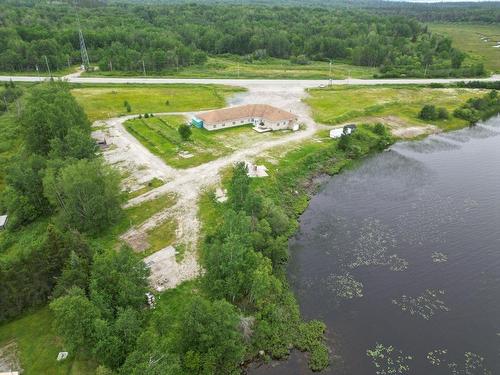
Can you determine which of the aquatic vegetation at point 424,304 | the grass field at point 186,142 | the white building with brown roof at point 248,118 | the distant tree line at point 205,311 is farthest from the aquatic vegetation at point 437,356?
the white building with brown roof at point 248,118

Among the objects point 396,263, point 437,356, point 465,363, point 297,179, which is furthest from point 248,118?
point 465,363

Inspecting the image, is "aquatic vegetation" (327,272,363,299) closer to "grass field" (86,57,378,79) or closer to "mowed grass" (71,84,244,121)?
"mowed grass" (71,84,244,121)

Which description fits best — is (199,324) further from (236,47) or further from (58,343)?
→ (236,47)

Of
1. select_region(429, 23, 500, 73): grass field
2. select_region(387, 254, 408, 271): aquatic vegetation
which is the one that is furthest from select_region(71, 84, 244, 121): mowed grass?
select_region(429, 23, 500, 73): grass field

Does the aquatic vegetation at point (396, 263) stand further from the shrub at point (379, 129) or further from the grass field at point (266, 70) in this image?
the grass field at point (266, 70)

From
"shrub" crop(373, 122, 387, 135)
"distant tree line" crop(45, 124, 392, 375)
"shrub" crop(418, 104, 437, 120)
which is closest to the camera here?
"distant tree line" crop(45, 124, 392, 375)

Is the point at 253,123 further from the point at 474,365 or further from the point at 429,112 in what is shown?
the point at 474,365

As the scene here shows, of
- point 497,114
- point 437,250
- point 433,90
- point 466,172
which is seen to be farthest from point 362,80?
point 437,250
